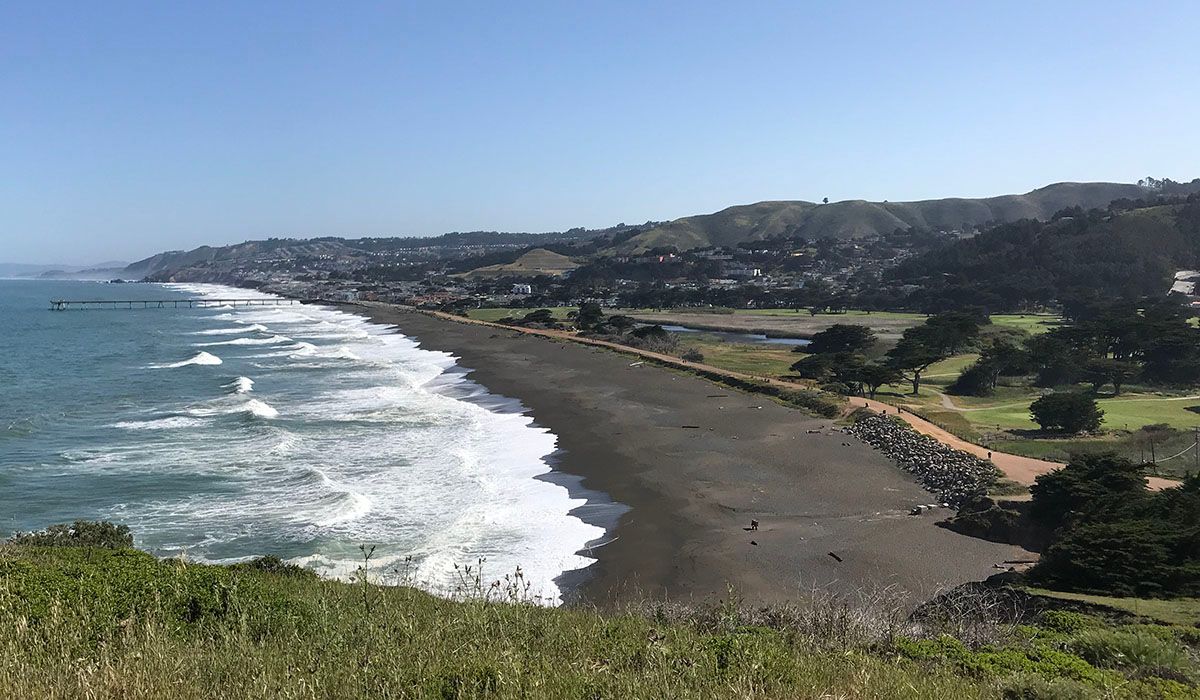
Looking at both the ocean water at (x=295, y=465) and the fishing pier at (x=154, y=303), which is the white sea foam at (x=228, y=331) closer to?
the ocean water at (x=295, y=465)

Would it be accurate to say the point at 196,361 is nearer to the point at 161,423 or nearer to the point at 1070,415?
the point at 161,423

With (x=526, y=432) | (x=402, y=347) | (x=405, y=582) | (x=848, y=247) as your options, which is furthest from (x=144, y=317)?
(x=848, y=247)

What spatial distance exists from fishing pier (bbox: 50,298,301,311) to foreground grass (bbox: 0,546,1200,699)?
128 meters

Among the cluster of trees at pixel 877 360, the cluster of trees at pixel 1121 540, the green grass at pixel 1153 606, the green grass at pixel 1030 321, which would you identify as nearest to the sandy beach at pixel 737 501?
the cluster of trees at pixel 1121 540

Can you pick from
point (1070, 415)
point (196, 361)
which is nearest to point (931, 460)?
point (1070, 415)

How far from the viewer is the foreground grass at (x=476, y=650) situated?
4.35m

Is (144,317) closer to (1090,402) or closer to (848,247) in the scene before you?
(1090,402)

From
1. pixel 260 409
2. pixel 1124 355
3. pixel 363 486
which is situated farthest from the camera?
pixel 1124 355

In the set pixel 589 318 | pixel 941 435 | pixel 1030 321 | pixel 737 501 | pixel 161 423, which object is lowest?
pixel 737 501

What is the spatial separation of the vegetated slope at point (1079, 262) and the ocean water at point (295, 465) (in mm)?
70363

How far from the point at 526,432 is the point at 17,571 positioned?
894 inches

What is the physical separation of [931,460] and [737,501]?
6.96 m

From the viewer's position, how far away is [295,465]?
2344cm

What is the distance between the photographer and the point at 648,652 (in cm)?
543
